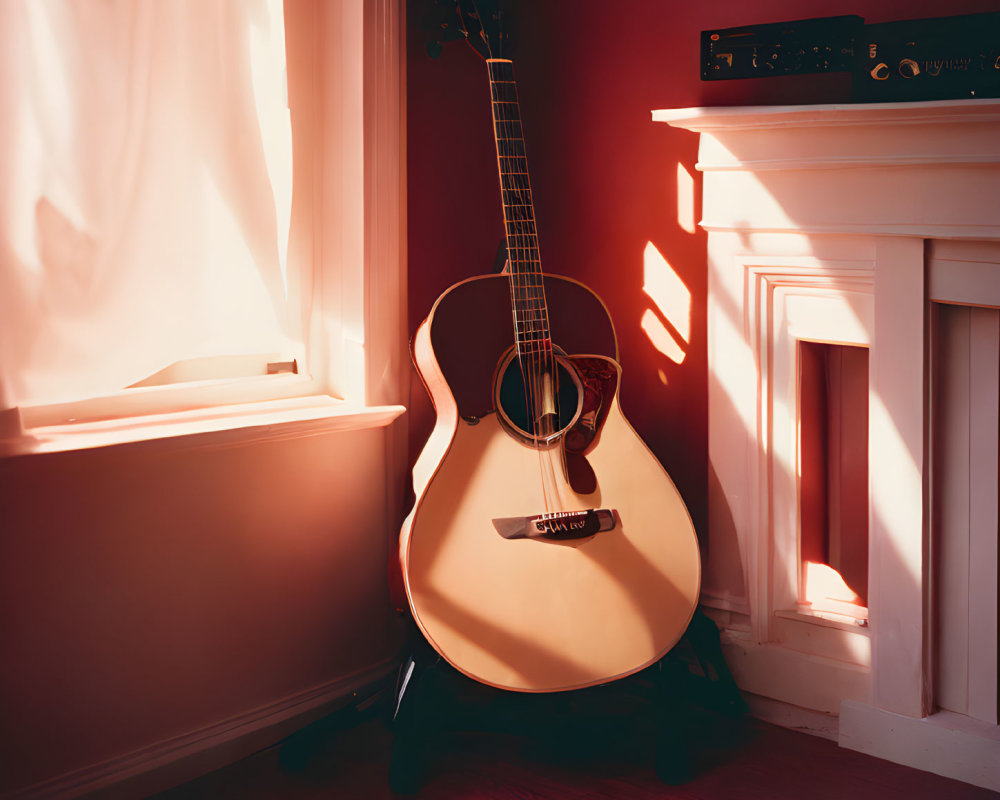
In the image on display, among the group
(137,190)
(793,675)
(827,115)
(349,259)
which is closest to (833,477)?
(793,675)

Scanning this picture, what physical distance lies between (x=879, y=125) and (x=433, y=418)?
1.14m

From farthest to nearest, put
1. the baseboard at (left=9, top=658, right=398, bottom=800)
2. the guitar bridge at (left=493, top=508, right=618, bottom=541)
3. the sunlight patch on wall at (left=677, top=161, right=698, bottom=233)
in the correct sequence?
the sunlight patch on wall at (left=677, top=161, right=698, bottom=233) → the guitar bridge at (left=493, top=508, right=618, bottom=541) → the baseboard at (left=9, top=658, right=398, bottom=800)

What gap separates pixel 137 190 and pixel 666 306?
3.75ft

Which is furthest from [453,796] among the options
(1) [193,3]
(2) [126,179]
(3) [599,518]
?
(1) [193,3]

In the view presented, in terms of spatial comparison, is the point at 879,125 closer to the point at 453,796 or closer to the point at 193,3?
the point at 193,3

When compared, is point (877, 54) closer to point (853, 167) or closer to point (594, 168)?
point (853, 167)

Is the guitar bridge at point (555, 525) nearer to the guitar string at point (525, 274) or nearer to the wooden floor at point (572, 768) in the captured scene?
the guitar string at point (525, 274)

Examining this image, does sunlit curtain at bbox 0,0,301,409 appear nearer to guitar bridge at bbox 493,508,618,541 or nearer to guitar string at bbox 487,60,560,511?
guitar string at bbox 487,60,560,511

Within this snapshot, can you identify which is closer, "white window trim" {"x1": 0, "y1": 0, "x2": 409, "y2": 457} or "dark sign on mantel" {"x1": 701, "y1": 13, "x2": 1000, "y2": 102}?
"dark sign on mantel" {"x1": 701, "y1": 13, "x2": 1000, "y2": 102}

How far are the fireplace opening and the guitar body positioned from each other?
335mm

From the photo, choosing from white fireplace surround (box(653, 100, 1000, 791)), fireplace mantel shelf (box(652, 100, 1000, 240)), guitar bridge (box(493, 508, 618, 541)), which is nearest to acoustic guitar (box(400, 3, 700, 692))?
guitar bridge (box(493, 508, 618, 541))

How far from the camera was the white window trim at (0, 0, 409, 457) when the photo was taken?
1839 mm

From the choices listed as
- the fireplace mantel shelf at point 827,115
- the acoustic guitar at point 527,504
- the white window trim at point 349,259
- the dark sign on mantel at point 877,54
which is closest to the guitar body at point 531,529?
the acoustic guitar at point 527,504

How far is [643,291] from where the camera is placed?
2090mm
